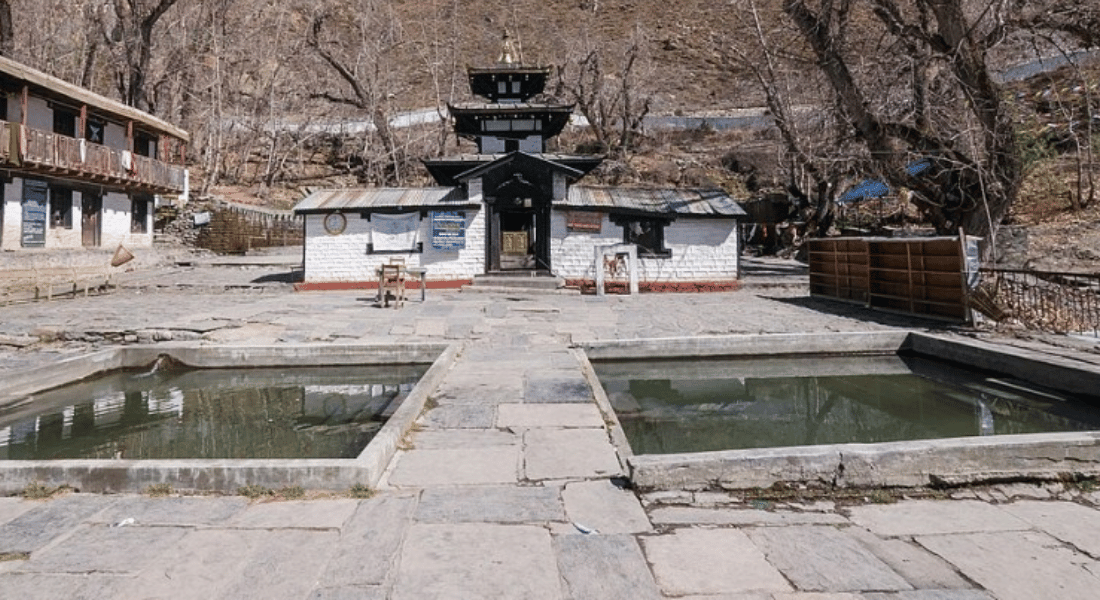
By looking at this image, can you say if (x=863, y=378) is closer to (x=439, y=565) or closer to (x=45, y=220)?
(x=439, y=565)

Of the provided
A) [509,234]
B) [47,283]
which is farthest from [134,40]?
[509,234]

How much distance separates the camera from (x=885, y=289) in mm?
13633

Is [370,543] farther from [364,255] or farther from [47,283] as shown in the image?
[47,283]

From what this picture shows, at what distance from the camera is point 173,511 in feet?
11.9

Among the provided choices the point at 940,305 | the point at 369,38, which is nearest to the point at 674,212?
the point at 940,305

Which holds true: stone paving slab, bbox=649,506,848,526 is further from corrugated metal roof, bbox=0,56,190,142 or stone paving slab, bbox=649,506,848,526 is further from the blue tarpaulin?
the blue tarpaulin

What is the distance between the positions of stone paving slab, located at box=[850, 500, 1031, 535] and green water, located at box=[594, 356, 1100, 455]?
2.02 m

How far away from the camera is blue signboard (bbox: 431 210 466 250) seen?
19.2m

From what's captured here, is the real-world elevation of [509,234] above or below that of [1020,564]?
above

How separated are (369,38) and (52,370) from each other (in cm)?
4471

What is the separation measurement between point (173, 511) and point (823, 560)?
386cm

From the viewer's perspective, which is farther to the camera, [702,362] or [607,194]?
[607,194]

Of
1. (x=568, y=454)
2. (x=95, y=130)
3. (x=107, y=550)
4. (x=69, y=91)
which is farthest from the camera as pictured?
(x=95, y=130)

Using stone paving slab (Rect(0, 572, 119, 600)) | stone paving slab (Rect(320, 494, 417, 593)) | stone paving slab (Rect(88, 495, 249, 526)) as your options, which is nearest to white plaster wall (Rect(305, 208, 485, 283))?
stone paving slab (Rect(88, 495, 249, 526))
